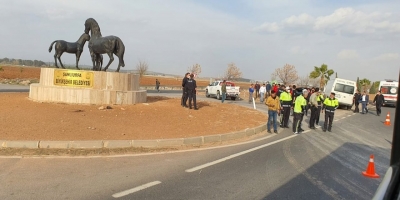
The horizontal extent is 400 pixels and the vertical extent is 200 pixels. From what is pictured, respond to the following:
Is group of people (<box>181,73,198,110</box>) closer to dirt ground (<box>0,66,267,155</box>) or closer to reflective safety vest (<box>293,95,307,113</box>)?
dirt ground (<box>0,66,267,155</box>)

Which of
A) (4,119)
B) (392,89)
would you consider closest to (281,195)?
(4,119)

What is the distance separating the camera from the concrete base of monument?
13977mm

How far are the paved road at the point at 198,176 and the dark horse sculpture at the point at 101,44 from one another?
924 cm

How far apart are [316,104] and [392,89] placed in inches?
865

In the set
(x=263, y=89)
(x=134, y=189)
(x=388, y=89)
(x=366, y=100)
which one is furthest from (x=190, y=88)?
(x=388, y=89)

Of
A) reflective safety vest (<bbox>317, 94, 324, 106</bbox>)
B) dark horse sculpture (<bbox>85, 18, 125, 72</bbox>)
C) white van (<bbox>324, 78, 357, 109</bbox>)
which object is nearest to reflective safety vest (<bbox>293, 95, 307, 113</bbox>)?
reflective safety vest (<bbox>317, 94, 324, 106</bbox>)

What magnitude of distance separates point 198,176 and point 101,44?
38.3 ft

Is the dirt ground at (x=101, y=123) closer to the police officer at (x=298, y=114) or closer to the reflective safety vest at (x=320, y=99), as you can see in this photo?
the police officer at (x=298, y=114)

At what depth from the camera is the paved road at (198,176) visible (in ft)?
16.5

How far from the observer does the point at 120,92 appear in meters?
14.8

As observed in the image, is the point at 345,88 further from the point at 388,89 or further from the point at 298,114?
the point at 298,114

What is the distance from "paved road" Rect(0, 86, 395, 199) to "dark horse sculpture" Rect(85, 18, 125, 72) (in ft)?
30.3

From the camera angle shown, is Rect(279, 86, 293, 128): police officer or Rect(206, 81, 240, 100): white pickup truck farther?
Rect(206, 81, 240, 100): white pickup truck

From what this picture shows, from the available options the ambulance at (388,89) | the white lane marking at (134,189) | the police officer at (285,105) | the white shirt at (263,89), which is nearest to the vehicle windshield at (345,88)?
the white shirt at (263,89)
